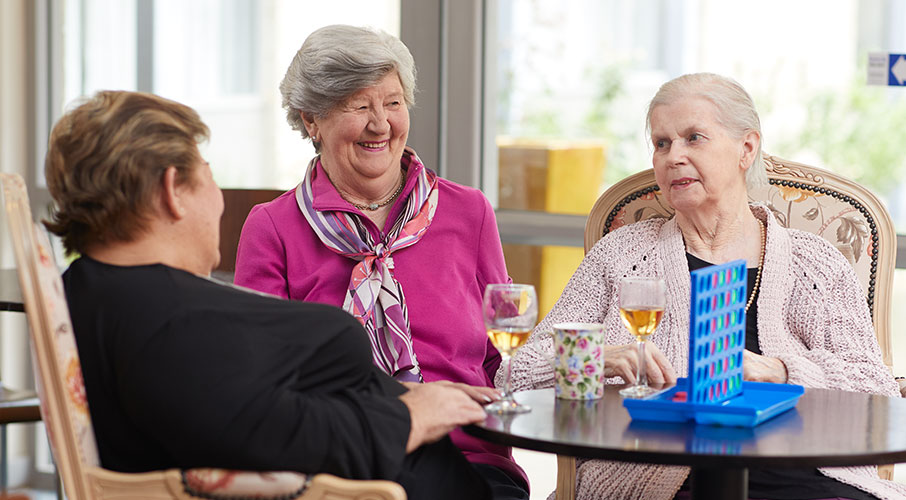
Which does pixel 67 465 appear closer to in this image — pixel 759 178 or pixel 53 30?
pixel 759 178

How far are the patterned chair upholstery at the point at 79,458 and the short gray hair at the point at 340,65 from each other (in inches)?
37.6

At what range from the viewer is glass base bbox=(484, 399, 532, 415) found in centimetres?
164

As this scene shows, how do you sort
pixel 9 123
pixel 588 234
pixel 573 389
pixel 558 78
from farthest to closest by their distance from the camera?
pixel 9 123
pixel 558 78
pixel 588 234
pixel 573 389

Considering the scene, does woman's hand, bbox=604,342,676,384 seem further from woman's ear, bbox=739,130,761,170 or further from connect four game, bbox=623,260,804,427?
woman's ear, bbox=739,130,761,170

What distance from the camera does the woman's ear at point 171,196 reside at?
1.49m

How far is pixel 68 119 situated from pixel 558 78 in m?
2.29

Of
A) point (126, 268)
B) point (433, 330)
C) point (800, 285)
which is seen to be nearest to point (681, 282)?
point (800, 285)

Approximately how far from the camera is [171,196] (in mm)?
1493

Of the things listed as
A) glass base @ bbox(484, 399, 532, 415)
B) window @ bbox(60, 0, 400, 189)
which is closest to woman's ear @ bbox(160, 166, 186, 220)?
glass base @ bbox(484, 399, 532, 415)

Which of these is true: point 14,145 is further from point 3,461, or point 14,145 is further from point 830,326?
point 830,326

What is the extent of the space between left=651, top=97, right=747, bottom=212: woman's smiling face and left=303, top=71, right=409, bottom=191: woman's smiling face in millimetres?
581

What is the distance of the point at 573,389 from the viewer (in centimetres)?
172

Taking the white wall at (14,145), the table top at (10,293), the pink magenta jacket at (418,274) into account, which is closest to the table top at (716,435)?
the pink magenta jacket at (418,274)

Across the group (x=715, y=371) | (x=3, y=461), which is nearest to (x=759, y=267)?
(x=715, y=371)
